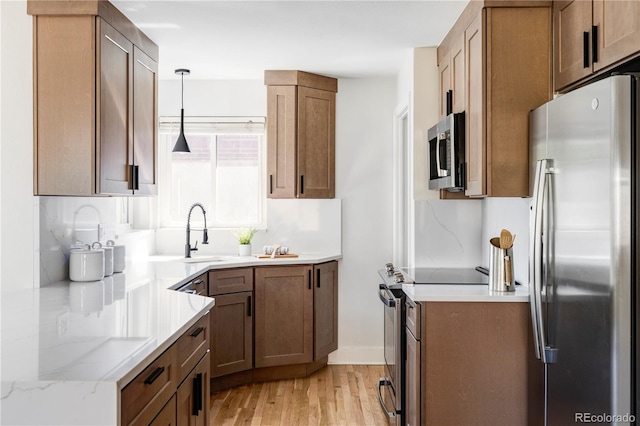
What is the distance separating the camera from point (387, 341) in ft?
12.3

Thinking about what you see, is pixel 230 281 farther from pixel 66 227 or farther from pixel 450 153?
pixel 450 153

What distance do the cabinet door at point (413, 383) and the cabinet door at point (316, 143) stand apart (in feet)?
6.06

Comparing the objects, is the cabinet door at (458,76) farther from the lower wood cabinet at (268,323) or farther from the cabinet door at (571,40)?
the lower wood cabinet at (268,323)

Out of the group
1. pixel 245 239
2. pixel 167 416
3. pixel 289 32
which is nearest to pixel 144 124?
pixel 289 32

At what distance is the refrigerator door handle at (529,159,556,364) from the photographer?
2266 mm

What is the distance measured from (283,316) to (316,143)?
4.60 feet

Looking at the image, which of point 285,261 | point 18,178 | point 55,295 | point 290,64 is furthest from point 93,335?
point 290,64

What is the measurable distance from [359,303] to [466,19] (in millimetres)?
2595

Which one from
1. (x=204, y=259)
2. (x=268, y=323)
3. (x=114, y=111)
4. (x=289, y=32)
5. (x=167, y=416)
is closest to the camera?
(x=167, y=416)

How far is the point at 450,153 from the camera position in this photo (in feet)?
10.2

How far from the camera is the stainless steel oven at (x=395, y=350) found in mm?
3143

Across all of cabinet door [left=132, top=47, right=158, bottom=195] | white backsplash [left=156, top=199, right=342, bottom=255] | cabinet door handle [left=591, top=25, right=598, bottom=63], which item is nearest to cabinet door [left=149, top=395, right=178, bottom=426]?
cabinet door [left=132, top=47, right=158, bottom=195]

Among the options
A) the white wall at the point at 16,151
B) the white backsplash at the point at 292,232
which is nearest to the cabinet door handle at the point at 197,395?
the white wall at the point at 16,151

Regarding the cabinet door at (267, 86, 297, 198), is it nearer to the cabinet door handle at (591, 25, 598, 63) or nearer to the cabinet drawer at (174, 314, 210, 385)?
the cabinet drawer at (174, 314, 210, 385)
